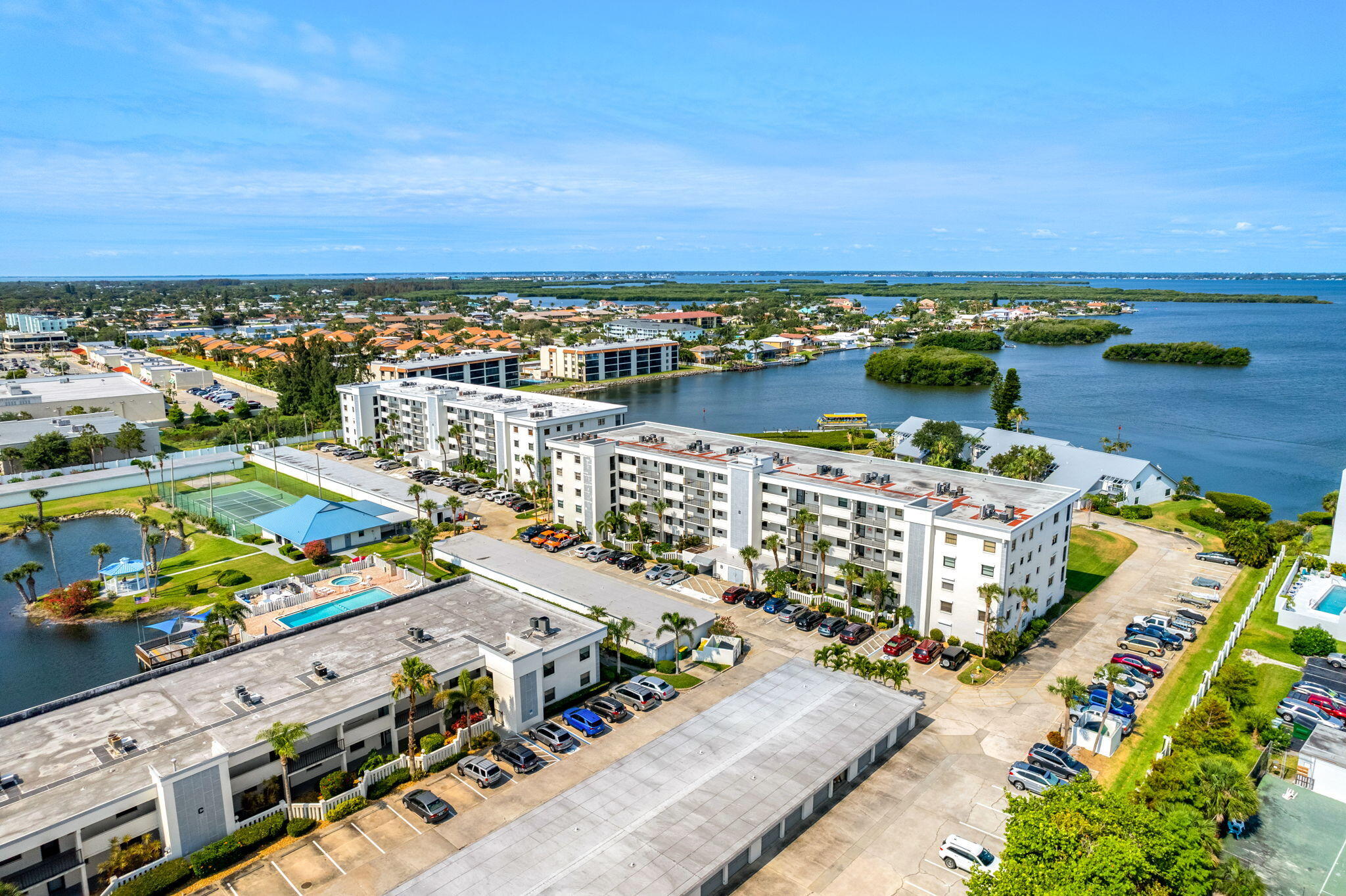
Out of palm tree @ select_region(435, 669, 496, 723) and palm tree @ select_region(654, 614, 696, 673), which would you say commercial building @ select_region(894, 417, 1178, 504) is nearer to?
palm tree @ select_region(654, 614, 696, 673)

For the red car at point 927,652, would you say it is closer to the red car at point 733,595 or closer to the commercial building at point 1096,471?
the red car at point 733,595

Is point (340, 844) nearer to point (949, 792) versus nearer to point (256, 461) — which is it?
point (949, 792)

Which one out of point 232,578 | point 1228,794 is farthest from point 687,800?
point 232,578

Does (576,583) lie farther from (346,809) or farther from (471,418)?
(471,418)

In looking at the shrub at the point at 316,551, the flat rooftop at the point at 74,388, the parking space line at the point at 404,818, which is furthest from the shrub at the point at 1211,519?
the flat rooftop at the point at 74,388

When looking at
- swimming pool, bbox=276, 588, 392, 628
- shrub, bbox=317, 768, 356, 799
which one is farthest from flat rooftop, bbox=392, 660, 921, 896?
swimming pool, bbox=276, 588, 392, 628
